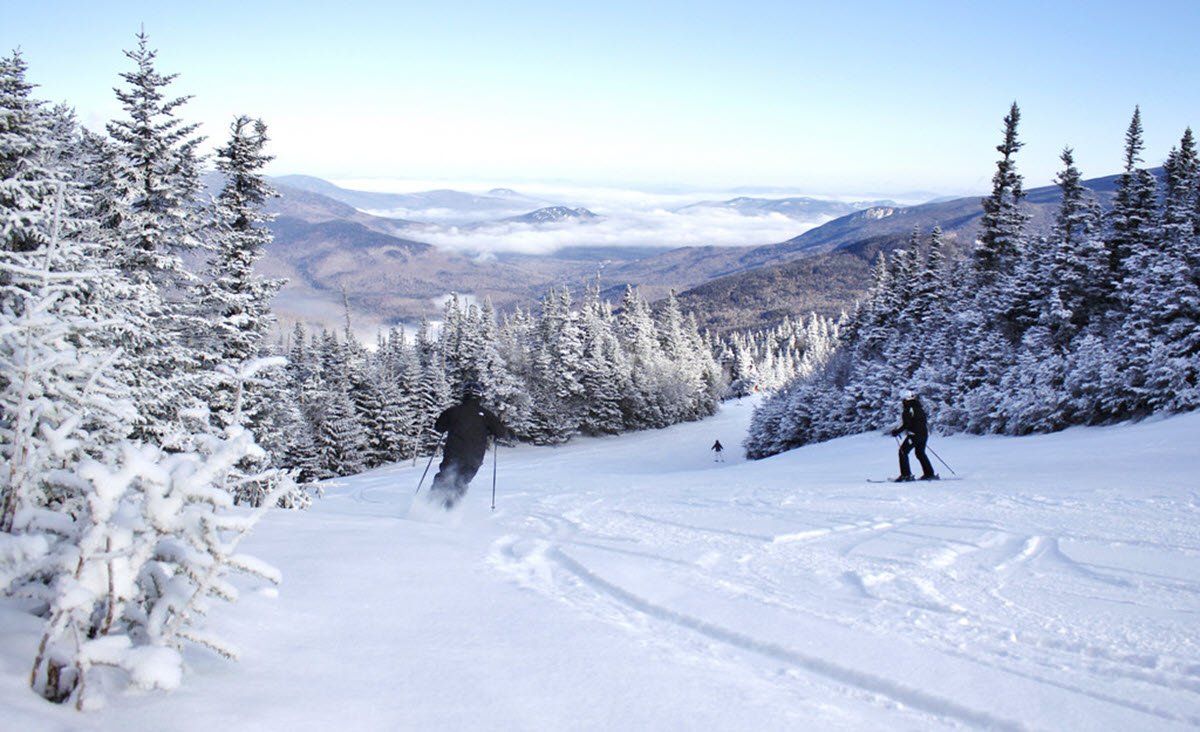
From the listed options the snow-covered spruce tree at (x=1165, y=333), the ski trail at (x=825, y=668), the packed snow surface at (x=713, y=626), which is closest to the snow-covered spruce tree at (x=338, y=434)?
the snow-covered spruce tree at (x=1165, y=333)

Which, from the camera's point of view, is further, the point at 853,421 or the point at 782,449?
the point at 782,449

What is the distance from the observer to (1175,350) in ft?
59.1

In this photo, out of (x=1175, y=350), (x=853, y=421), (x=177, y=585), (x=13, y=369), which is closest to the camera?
(x=177, y=585)

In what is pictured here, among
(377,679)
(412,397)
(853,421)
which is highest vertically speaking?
(377,679)

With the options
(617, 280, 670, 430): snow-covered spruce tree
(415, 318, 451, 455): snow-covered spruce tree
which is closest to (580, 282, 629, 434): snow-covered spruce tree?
(617, 280, 670, 430): snow-covered spruce tree

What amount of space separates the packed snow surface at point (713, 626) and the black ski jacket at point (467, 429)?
143 cm

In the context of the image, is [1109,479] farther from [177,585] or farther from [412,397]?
[412,397]

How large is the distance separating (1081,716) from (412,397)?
5161 centimetres

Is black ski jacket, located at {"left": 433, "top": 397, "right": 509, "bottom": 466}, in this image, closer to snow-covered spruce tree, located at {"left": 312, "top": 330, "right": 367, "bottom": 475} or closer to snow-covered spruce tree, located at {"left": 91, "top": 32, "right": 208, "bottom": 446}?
snow-covered spruce tree, located at {"left": 91, "top": 32, "right": 208, "bottom": 446}

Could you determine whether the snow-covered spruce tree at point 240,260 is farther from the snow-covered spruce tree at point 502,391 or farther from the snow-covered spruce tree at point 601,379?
the snow-covered spruce tree at point 601,379

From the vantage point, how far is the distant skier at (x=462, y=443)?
9.57 meters

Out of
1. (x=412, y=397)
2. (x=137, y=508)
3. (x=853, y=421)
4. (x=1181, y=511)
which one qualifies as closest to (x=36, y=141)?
(x=137, y=508)

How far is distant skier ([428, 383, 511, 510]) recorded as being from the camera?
957 centimetres

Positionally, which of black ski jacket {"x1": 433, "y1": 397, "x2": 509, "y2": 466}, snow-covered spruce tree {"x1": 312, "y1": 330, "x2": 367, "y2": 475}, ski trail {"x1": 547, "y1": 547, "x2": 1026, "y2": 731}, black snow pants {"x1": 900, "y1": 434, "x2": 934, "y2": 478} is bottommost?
snow-covered spruce tree {"x1": 312, "y1": 330, "x2": 367, "y2": 475}
